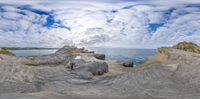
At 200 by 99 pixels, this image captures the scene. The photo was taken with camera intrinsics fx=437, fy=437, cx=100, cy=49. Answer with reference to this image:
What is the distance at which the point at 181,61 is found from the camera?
105 ft

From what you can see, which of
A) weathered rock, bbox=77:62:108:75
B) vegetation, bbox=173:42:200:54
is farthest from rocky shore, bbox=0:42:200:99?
vegetation, bbox=173:42:200:54

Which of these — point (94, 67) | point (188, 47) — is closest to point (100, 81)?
point (94, 67)

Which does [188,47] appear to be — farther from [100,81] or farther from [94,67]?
[100,81]

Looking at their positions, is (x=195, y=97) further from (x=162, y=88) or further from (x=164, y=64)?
(x=164, y=64)

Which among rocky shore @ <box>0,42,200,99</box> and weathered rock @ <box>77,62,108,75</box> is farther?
weathered rock @ <box>77,62,108,75</box>

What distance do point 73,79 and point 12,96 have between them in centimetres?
489

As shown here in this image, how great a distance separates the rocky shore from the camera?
90.3 feet

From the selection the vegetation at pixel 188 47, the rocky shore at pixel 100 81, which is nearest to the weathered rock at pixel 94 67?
the rocky shore at pixel 100 81

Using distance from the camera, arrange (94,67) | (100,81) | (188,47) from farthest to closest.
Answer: (188,47), (94,67), (100,81)

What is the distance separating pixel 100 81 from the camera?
29.9 metres

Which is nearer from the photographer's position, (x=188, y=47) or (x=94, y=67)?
(x=94, y=67)

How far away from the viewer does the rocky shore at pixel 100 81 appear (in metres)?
27.5

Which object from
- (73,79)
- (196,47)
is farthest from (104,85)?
(196,47)

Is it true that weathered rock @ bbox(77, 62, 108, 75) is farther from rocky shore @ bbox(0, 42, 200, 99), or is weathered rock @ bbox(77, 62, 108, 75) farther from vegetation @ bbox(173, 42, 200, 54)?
vegetation @ bbox(173, 42, 200, 54)
